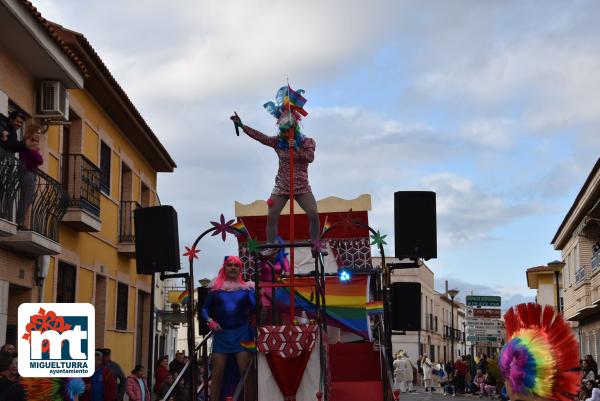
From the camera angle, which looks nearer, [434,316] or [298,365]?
[298,365]

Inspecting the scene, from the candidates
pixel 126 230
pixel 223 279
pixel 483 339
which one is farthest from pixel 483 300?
pixel 223 279

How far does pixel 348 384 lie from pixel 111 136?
12.6 m

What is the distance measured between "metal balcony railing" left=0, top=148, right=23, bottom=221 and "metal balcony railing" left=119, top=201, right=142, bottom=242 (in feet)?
26.2

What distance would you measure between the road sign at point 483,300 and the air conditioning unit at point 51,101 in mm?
14729

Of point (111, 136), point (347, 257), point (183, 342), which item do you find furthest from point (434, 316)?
point (347, 257)

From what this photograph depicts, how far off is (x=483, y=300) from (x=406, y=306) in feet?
58.4

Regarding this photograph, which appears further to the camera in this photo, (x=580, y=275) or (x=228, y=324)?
(x=580, y=275)

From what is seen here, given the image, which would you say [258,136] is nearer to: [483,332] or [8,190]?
[8,190]

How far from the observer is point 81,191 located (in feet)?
59.2

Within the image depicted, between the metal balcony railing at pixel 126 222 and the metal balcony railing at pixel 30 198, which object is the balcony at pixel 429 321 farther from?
the metal balcony railing at pixel 30 198

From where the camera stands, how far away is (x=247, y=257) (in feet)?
42.3

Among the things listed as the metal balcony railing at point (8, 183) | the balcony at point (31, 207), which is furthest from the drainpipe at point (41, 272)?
the metal balcony railing at point (8, 183)

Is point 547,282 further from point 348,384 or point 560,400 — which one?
point 560,400

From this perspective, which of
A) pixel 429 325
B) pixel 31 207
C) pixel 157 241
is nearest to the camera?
pixel 157 241
